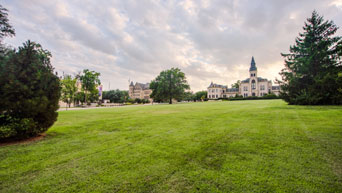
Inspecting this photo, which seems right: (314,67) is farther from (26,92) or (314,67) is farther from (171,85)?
(171,85)

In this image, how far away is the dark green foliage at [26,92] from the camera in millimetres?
4561

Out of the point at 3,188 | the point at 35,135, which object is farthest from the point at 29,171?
the point at 35,135

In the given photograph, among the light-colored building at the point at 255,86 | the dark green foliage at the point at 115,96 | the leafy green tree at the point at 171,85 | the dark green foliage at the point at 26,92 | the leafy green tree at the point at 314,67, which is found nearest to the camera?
the dark green foliage at the point at 26,92

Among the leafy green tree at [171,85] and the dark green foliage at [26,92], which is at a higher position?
the leafy green tree at [171,85]

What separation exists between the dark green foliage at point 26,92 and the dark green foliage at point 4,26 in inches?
47.3

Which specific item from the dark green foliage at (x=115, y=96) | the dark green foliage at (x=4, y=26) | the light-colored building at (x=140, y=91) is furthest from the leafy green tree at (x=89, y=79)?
the light-colored building at (x=140, y=91)

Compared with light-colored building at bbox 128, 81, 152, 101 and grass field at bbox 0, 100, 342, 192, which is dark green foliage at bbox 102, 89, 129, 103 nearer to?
light-colored building at bbox 128, 81, 152, 101

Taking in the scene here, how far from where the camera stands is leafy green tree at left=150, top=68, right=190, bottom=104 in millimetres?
50094

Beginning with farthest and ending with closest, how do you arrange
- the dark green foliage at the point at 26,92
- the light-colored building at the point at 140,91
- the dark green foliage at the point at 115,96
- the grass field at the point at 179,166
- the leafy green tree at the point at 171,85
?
1. the light-colored building at the point at 140,91
2. the dark green foliage at the point at 115,96
3. the leafy green tree at the point at 171,85
4. the dark green foliage at the point at 26,92
5. the grass field at the point at 179,166

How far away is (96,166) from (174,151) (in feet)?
5.90

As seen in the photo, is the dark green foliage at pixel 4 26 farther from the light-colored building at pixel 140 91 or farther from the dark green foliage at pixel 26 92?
the light-colored building at pixel 140 91

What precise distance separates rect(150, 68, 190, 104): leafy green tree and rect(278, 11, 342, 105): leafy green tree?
33680 millimetres

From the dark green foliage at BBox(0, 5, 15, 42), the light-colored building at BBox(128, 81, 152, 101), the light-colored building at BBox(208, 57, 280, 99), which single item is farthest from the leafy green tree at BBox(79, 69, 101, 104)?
the light-colored building at BBox(208, 57, 280, 99)

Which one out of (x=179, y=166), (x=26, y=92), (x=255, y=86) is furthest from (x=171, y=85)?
(x=255, y=86)
